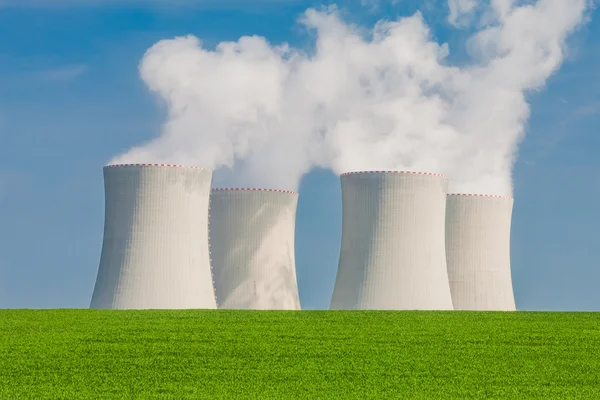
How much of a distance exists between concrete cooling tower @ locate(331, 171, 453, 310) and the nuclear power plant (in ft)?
0.06

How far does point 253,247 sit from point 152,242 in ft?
9.37

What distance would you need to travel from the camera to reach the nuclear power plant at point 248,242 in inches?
760

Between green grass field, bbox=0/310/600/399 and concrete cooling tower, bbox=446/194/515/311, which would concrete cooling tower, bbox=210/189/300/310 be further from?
concrete cooling tower, bbox=446/194/515/311

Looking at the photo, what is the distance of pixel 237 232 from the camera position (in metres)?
21.4

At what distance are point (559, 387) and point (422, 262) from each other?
8429mm

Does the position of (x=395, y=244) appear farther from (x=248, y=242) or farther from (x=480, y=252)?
(x=480, y=252)

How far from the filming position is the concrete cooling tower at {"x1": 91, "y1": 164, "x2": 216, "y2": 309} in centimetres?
1922

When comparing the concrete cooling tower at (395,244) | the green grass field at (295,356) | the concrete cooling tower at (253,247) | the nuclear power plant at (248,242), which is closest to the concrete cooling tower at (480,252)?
the nuclear power plant at (248,242)

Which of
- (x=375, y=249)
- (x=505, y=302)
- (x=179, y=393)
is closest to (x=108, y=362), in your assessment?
(x=179, y=393)

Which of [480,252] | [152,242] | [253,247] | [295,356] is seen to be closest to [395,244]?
[253,247]

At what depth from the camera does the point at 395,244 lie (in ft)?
64.3

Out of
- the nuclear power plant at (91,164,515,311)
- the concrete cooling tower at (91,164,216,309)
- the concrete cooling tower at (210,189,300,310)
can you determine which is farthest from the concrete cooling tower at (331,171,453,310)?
the concrete cooling tower at (91,164,216,309)

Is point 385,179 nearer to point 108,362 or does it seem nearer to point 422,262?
point 422,262

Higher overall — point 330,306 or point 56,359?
point 330,306
